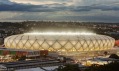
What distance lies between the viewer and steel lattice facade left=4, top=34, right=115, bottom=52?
76062 mm

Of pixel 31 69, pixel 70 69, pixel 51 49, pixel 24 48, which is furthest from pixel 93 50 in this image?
pixel 70 69

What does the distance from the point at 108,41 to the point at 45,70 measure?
3347 centimetres

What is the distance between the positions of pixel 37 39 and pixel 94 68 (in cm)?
3118

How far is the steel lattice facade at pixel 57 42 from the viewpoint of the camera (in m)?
76.1

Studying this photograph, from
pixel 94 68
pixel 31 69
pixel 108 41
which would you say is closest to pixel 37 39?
pixel 108 41

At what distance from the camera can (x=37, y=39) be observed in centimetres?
7656

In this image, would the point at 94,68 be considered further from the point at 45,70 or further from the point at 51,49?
the point at 51,49

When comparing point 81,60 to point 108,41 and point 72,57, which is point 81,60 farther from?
point 108,41

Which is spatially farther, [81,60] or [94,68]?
[81,60]

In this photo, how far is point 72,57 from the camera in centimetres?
7219

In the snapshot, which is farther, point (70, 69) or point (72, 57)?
point (72, 57)

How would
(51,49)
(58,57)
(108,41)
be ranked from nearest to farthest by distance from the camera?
(58,57), (51,49), (108,41)

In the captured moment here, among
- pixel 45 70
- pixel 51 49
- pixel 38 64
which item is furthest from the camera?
pixel 51 49

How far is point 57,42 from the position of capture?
2985 inches
